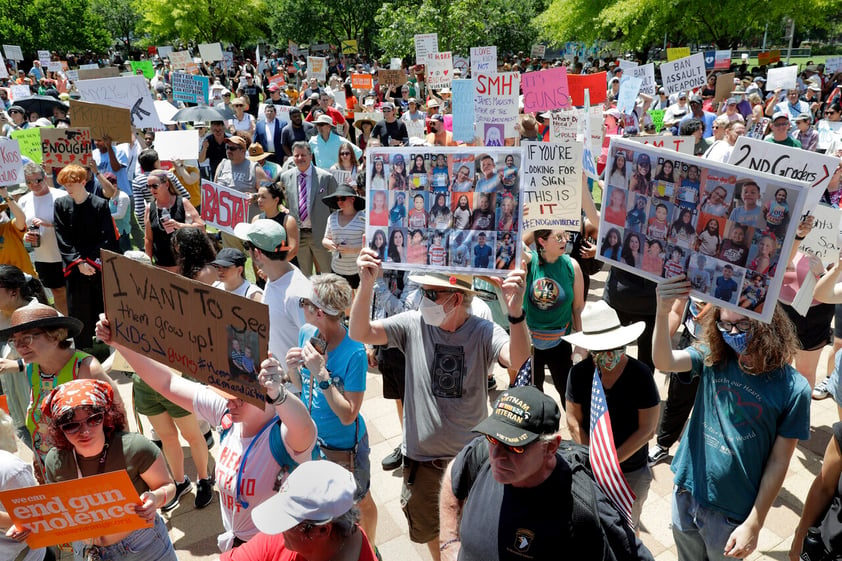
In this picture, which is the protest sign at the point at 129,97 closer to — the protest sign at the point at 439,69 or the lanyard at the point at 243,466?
the protest sign at the point at 439,69

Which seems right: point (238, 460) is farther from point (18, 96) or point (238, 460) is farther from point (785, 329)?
point (18, 96)

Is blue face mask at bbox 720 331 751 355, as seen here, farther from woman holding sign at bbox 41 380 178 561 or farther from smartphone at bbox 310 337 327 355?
woman holding sign at bbox 41 380 178 561

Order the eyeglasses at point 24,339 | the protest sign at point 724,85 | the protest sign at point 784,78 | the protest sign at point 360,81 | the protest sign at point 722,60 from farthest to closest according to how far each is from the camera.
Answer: the protest sign at point 722,60, the protest sign at point 360,81, the protest sign at point 724,85, the protest sign at point 784,78, the eyeglasses at point 24,339

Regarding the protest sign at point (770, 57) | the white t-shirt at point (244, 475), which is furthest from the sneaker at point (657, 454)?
the protest sign at point (770, 57)

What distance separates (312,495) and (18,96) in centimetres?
1890

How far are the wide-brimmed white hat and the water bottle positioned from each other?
1.13 meters

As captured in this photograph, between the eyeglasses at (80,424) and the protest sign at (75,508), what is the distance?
0.33 metres

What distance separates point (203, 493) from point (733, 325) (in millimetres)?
3782

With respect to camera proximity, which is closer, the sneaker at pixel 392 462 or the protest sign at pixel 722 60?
the sneaker at pixel 392 462

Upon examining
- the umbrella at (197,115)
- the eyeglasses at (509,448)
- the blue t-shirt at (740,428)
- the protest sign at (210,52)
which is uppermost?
the protest sign at (210,52)

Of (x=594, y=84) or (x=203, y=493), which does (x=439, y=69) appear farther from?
(x=203, y=493)

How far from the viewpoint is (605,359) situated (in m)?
3.39

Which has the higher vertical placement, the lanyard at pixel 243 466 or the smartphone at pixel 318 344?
the smartphone at pixel 318 344

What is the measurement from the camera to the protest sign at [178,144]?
8805mm
